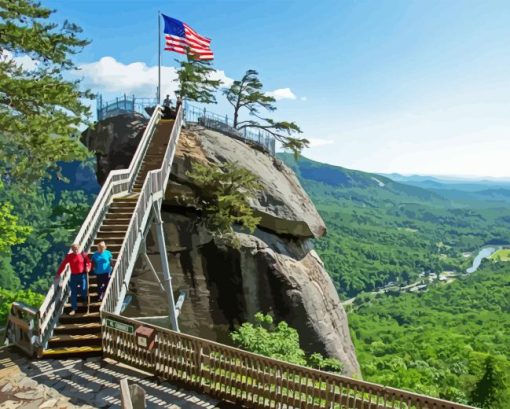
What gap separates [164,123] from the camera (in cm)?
2464

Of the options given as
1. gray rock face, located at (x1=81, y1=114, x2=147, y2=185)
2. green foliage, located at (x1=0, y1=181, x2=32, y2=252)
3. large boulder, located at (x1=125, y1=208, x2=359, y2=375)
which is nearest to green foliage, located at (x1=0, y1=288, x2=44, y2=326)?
green foliage, located at (x1=0, y1=181, x2=32, y2=252)

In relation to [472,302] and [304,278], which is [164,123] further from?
[472,302]

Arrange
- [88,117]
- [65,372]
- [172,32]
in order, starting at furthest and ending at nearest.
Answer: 1. [172,32]
2. [88,117]
3. [65,372]

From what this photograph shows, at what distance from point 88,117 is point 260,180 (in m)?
10.3

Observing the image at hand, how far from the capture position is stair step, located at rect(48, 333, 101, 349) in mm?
10219

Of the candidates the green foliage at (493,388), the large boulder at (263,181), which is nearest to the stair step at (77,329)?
the large boulder at (263,181)

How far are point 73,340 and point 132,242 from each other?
11.8ft

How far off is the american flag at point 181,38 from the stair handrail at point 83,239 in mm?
7084

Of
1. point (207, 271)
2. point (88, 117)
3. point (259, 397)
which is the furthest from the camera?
point (207, 271)

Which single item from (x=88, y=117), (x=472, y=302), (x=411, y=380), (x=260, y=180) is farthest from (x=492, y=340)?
(x=88, y=117)

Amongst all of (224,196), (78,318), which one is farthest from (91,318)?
(224,196)

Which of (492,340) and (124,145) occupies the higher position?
(124,145)

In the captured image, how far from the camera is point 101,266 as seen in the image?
11.0m

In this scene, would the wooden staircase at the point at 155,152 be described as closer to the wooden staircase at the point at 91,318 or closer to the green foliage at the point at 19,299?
the wooden staircase at the point at 91,318
